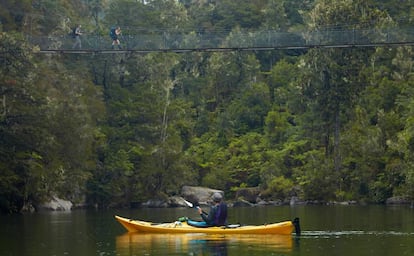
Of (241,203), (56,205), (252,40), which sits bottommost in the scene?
(241,203)

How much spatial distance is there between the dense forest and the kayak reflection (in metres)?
14.7

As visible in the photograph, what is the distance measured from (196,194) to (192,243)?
1243 inches

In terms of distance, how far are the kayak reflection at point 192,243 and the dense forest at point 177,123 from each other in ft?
48.3

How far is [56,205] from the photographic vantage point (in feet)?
157

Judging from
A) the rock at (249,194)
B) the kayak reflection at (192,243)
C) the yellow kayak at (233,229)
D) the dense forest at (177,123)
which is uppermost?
the dense forest at (177,123)

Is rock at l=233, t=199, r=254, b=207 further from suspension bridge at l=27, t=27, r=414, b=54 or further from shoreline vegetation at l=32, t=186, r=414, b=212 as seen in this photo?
suspension bridge at l=27, t=27, r=414, b=54

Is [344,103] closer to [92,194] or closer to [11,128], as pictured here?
[92,194]

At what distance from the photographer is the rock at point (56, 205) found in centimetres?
4682

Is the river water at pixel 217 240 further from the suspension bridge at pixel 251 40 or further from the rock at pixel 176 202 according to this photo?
the rock at pixel 176 202

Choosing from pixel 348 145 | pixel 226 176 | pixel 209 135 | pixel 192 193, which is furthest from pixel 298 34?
pixel 209 135

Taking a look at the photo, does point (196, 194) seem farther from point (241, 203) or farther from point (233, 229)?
point (233, 229)

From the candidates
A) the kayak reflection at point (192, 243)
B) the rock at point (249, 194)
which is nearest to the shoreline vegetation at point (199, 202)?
the rock at point (249, 194)

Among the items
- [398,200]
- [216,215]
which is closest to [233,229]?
[216,215]

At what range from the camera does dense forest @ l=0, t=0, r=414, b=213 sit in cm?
4197
